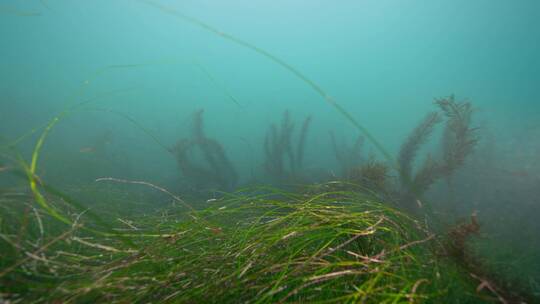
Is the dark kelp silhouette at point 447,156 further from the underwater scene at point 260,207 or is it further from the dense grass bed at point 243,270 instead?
the dense grass bed at point 243,270

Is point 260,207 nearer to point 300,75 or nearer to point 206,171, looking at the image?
point 300,75

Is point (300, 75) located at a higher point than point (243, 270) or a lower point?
higher

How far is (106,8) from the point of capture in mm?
40062

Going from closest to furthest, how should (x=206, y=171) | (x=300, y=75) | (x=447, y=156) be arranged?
(x=300, y=75) < (x=447, y=156) < (x=206, y=171)

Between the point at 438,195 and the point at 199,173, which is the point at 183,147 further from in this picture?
the point at 438,195

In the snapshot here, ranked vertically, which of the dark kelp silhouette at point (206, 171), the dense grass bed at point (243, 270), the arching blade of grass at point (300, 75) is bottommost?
the dark kelp silhouette at point (206, 171)

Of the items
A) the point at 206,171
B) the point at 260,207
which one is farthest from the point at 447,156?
the point at 206,171

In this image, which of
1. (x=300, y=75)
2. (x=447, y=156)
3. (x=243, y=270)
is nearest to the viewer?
(x=243, y=270)

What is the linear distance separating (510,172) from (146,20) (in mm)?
59149

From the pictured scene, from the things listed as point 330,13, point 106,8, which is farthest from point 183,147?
point 330,13

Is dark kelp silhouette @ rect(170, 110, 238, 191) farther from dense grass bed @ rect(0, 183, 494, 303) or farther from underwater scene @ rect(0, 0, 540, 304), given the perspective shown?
dense grass bed @ rect(0, 183, 494, 303)

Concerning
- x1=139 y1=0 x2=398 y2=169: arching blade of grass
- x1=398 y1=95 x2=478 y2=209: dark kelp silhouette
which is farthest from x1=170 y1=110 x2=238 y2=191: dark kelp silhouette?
x1=139 y1=0 x2=398 y2=169: arching blade of grass

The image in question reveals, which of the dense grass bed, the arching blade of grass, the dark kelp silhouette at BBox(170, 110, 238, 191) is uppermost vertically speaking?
the arching blade of grass

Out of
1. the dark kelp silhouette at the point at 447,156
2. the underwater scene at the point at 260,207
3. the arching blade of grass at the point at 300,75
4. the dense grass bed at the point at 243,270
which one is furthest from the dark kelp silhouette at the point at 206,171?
the arching blade of grass at the point at 300,75
